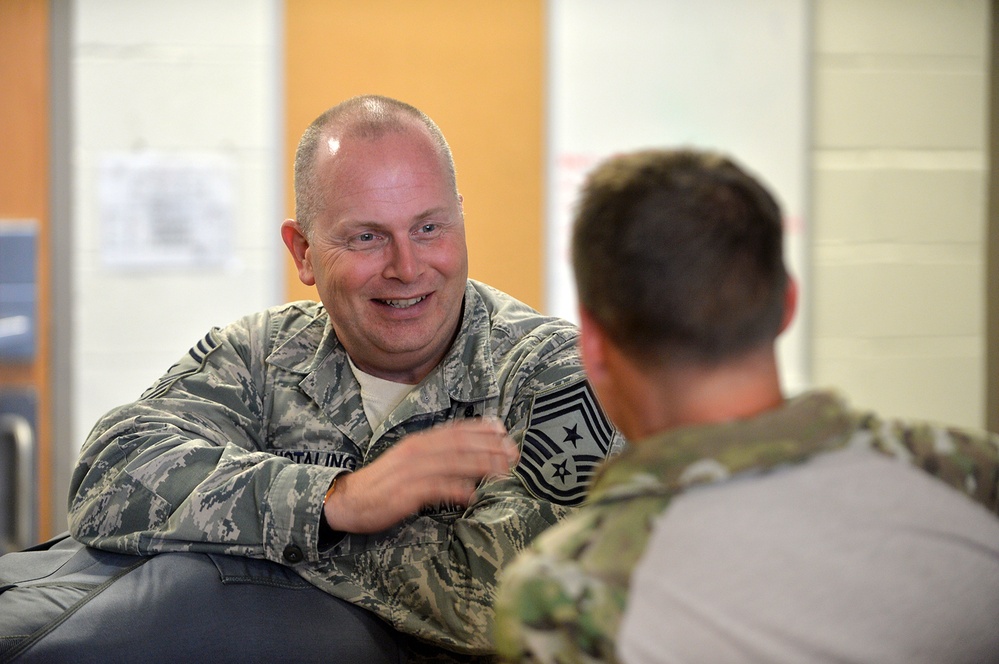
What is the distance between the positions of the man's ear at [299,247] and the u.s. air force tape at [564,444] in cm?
53

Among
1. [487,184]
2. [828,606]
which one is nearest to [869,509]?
[828,606]

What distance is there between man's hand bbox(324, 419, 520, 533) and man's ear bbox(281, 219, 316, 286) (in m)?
0.57

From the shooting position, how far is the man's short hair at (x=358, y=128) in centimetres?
177

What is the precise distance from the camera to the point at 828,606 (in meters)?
0.84

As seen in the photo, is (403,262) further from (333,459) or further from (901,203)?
(901,203)

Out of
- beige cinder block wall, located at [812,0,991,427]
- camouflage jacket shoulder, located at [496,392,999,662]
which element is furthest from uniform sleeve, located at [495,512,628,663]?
beige cinder block wall, located at [812,0,991,427]

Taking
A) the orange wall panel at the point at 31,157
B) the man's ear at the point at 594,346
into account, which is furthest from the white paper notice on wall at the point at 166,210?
the man's ear at the point at 594,346

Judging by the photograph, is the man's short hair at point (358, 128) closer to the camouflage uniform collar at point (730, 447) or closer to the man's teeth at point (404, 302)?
the man's teeth at point (404, 302)

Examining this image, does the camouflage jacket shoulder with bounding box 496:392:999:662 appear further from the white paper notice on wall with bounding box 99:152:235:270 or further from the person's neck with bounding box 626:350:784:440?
the white paper notice on wall with bounding box 99:152:235:270

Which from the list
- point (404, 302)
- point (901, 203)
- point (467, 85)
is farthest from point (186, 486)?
point (901, 203)

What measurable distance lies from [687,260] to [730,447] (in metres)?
0.17

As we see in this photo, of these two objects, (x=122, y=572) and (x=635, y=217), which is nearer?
(x=635, y=217)

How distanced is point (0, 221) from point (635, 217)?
9.95 ft

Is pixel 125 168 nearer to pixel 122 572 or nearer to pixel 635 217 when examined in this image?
pixel 122 572
